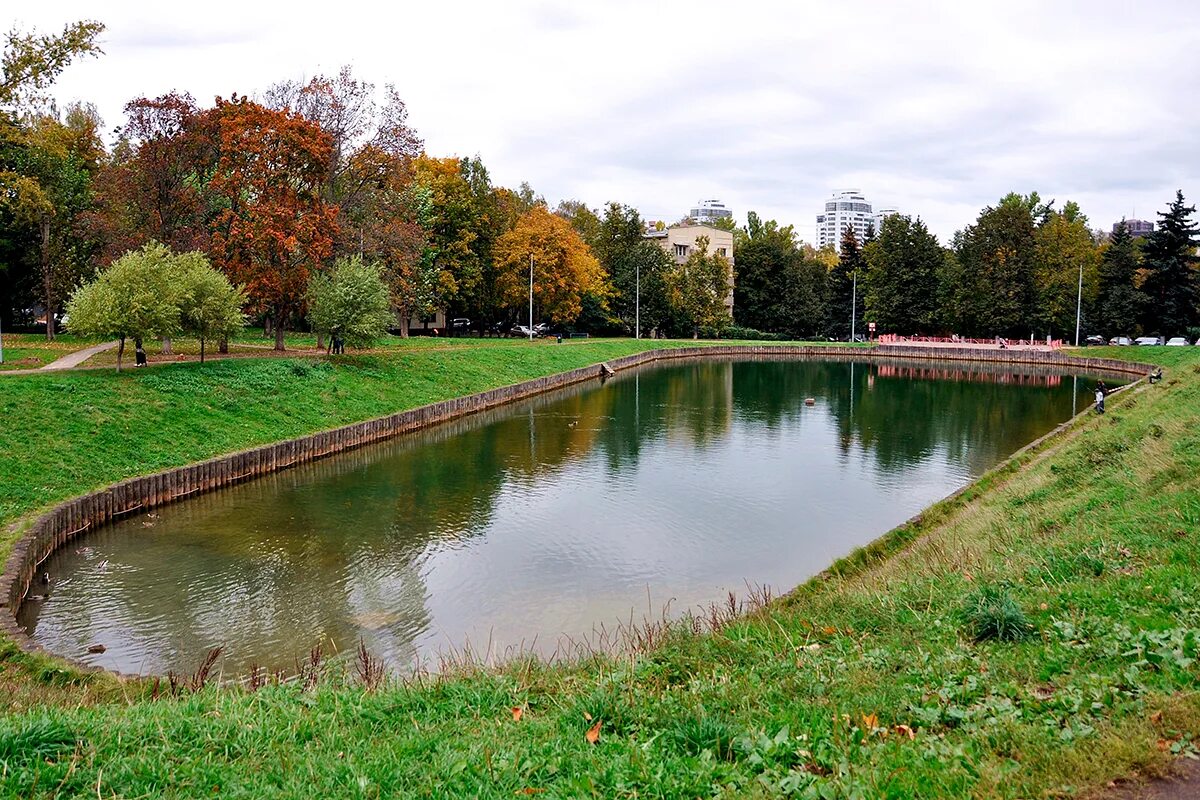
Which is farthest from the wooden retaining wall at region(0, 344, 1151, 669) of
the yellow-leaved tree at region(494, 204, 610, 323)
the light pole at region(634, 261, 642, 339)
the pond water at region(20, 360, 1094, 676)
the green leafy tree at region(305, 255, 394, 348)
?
the light pole at region(634, 261, 642, 339)

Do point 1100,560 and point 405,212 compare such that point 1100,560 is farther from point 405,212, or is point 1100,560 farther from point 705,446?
point 405,212

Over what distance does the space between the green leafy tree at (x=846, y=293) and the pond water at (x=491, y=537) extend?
5734 cm

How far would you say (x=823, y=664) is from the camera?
8.48 m

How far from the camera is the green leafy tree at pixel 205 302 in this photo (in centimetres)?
3064

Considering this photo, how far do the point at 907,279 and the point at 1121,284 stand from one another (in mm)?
19801

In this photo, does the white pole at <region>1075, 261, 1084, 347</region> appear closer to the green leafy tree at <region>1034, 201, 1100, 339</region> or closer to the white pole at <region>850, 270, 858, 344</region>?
the green leafy tree at <region>1034, 201, 1100, 339</region>

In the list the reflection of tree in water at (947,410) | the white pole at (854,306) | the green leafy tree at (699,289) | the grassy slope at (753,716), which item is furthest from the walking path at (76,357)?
the white pole at (854,306)

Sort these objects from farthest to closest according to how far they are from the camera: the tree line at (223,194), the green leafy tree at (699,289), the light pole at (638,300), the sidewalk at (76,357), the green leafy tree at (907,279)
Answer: the green leafy tree at (699,289)
the green leafy tree at (907,279)
the light pole at (638,300)
the tree line at (223,194)
the sidewalk at (76,357)

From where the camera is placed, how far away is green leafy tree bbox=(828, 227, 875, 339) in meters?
95.4

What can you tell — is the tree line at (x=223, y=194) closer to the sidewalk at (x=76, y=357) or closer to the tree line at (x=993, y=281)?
the sidewalk at (x=76, y=357)

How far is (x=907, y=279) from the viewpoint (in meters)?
88.5

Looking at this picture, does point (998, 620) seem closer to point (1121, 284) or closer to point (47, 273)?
point (47, 273)

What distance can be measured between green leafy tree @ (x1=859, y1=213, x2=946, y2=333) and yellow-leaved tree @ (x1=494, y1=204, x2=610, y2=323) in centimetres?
3504

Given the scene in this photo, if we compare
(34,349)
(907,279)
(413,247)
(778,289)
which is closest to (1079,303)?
(907,279)
